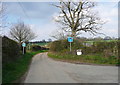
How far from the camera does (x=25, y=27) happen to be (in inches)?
1833

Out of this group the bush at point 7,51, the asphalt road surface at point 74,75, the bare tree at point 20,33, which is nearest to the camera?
the asphalt road surface at point 74,75

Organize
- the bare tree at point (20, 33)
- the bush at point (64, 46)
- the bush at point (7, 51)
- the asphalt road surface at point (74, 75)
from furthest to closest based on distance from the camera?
1. the bare tree at point (20, 33)
2. the bush at point (64, 46)
3. the bush at point (7, 51)
4. the asphalt road surface at point (74, 75)

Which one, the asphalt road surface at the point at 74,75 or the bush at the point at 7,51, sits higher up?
the bush at the point at 7,51

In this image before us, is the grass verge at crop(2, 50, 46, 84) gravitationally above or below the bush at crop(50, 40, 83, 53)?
below

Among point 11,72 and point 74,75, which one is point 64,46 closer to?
point 74,75

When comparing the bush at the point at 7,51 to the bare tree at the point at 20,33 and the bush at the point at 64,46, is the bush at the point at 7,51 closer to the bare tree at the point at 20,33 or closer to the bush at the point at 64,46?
the bush at the point at 64,46

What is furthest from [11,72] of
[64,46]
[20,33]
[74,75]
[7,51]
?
[20,33]

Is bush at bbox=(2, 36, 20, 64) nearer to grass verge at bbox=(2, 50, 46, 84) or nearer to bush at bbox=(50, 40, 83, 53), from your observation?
grass verge at bbox=(2, 50, 46, 84)

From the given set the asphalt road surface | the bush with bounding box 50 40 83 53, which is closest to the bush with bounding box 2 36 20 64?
the asphalt road surface

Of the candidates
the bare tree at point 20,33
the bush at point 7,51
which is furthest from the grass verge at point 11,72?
the bare tree at point 20,33

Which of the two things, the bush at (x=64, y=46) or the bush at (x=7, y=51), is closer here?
the bush at (x=7, y=51)

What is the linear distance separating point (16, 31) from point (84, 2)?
2520 cm

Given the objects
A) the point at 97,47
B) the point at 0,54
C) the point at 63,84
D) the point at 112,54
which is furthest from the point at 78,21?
the point at 63,84

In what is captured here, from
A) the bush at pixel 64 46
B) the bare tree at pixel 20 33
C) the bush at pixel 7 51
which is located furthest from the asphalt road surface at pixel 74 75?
the bare tree at pixel 20 33
